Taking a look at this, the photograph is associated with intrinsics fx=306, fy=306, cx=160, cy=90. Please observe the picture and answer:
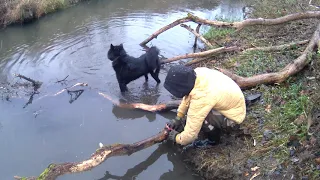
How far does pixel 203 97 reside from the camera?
376 centimetres

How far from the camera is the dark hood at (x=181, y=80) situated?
3.68 metres

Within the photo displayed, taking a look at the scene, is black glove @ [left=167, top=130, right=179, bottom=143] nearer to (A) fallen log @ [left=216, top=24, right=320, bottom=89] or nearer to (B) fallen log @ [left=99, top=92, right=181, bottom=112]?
(B) fallen log @ [left=99, top=92, right=181, bottom=112]

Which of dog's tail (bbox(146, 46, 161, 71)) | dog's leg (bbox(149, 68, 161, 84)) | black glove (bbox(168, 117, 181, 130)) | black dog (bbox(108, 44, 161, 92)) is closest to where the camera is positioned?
black glove (bbox(168, 117, 181, 130))

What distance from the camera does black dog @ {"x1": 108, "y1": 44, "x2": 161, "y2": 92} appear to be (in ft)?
20.4

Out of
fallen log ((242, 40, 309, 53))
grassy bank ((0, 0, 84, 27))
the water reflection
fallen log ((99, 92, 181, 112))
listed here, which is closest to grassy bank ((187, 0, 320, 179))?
the water reflection

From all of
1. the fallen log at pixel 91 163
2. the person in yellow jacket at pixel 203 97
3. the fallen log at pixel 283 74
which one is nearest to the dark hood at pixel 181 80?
the person in yellow jacket at pixel 203 97

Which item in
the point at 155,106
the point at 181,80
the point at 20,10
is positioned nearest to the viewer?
the point at 181,80

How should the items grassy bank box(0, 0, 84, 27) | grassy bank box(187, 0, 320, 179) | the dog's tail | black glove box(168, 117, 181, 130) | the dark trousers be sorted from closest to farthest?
grassy bank box(187, 0, 320, 179) < the dark trousers < black glove box(168, 117, 181, 130) < the dog's tail < grassy bank box(0, 0, 84, 27)

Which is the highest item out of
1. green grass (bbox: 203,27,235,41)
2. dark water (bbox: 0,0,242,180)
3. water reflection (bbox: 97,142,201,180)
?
green grass (bbox: 203,27,235,41)

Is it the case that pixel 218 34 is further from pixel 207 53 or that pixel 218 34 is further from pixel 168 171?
pixel 168 171

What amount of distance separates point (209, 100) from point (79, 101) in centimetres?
356

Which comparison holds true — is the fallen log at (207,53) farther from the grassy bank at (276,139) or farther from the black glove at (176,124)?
the black glove at (176,124)

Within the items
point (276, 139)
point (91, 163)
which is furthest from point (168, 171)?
point (276, 139)

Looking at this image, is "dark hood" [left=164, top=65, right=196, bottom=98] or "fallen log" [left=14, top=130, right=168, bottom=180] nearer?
"dark hood" [left=164, top=65, right=196, bottom=98]
